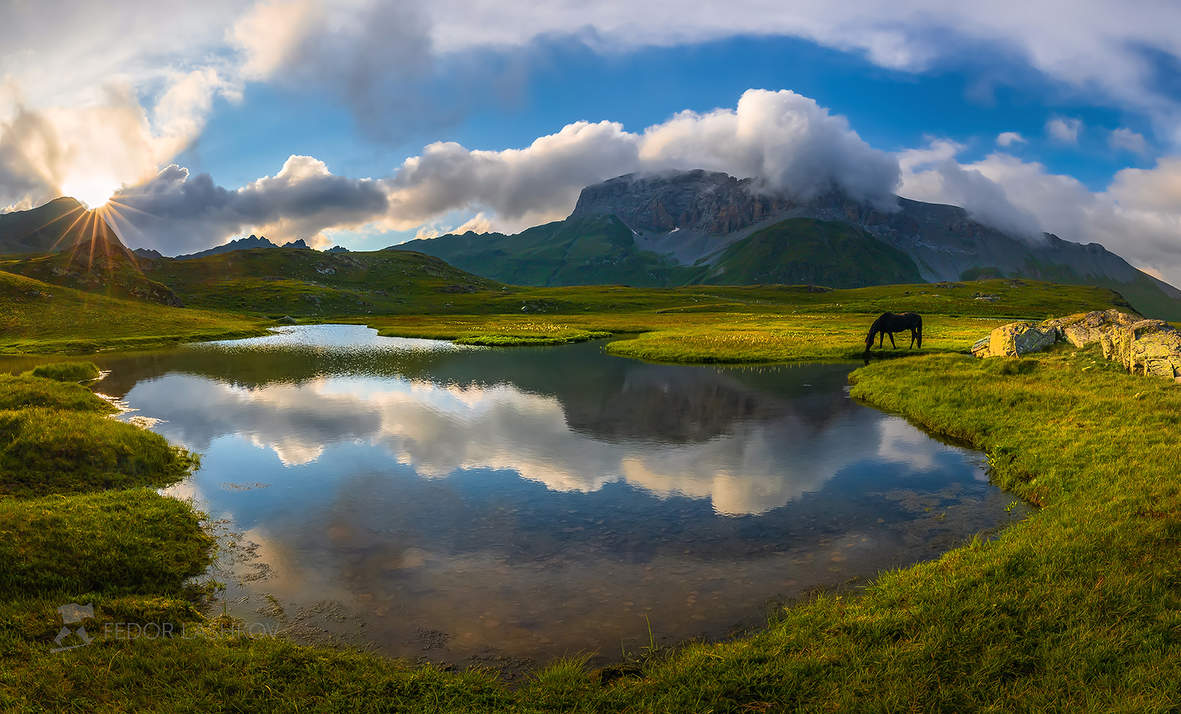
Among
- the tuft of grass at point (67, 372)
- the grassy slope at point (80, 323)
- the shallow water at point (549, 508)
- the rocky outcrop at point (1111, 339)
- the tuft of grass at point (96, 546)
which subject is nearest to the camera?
the tuft of grass at point (96, 546)

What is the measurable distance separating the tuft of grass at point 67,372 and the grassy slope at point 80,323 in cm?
3049

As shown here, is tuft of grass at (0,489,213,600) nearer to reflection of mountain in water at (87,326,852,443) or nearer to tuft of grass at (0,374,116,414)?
tuft of grass at (0,374,116,414)

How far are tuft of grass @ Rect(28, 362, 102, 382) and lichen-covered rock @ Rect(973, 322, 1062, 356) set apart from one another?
7840 centimetres

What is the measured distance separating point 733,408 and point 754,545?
20852 millimetres

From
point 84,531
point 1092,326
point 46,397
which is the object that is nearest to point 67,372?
point 46,397

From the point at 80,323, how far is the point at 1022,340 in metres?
132

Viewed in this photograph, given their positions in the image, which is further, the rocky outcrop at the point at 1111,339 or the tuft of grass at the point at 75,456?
the rocky outcrop at the point at 1111,339

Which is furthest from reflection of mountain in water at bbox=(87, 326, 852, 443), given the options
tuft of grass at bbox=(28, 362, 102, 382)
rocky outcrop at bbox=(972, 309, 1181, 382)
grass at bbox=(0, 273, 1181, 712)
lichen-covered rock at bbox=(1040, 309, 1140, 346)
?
lichen-covered rock at bbox=(1040, 309, 1140, 346)

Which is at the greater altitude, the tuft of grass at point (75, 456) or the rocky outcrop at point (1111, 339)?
the rocky outcrop at point (1111, 339)

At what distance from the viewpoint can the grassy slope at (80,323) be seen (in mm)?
76375

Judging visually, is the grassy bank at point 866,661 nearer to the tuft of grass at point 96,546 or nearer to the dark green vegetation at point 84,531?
the dark green vegetation at point 84,531

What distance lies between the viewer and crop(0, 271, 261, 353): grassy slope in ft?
251

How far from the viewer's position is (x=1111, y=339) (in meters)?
38.7

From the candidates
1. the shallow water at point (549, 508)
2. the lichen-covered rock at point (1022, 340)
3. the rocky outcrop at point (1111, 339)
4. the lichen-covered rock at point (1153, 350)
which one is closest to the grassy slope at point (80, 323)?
the shallow water at point (549, 508)
